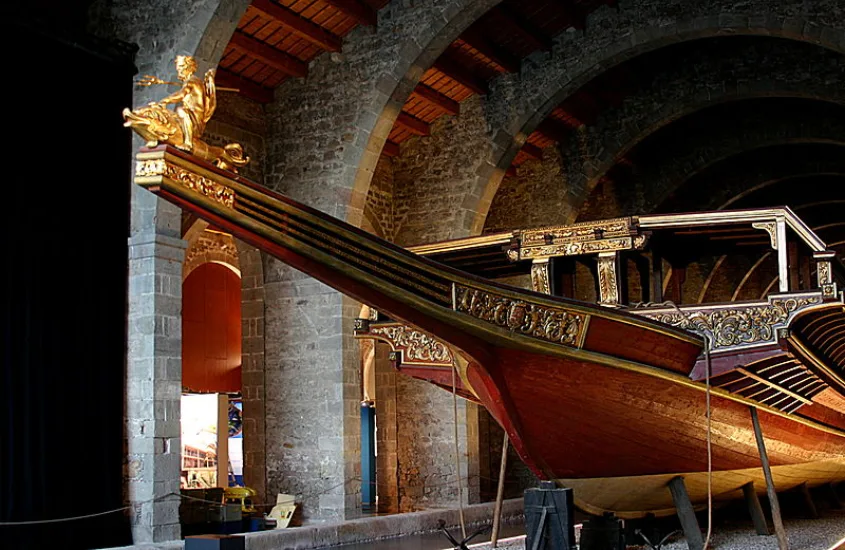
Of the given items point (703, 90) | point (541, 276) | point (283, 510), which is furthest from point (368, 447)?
point (541, 276)

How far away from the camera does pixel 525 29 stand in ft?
39.8

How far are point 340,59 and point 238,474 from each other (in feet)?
26.5

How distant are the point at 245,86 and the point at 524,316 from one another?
6.34 metres

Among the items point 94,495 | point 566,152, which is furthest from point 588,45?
point 94,495

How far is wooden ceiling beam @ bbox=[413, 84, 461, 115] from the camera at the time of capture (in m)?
12.5

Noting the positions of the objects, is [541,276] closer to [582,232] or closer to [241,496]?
[582,232]

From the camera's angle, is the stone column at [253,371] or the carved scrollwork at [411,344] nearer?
the carved scrollwork at [411,344]

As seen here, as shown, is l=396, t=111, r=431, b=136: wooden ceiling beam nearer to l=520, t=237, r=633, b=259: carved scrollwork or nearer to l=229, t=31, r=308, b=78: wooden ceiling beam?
l=229, t=31, r=308, b=78: wooden ceiling beam

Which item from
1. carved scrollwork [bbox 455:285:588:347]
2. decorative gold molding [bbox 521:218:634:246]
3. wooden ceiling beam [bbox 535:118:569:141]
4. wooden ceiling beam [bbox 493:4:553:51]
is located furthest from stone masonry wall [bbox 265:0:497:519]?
carved scrollwork [bbox 455:285:588:347]

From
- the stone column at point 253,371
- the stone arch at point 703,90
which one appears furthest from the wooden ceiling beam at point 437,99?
the stone column at point 253,371

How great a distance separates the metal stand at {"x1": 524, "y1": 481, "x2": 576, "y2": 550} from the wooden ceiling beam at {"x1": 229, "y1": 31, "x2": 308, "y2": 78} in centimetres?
653

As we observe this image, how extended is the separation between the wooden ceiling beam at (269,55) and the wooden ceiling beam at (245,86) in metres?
0.38

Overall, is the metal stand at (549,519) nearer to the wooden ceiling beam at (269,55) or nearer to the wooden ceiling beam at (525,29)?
the wooden ceiling beam at (269,55)

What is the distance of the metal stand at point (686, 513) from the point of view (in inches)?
260
